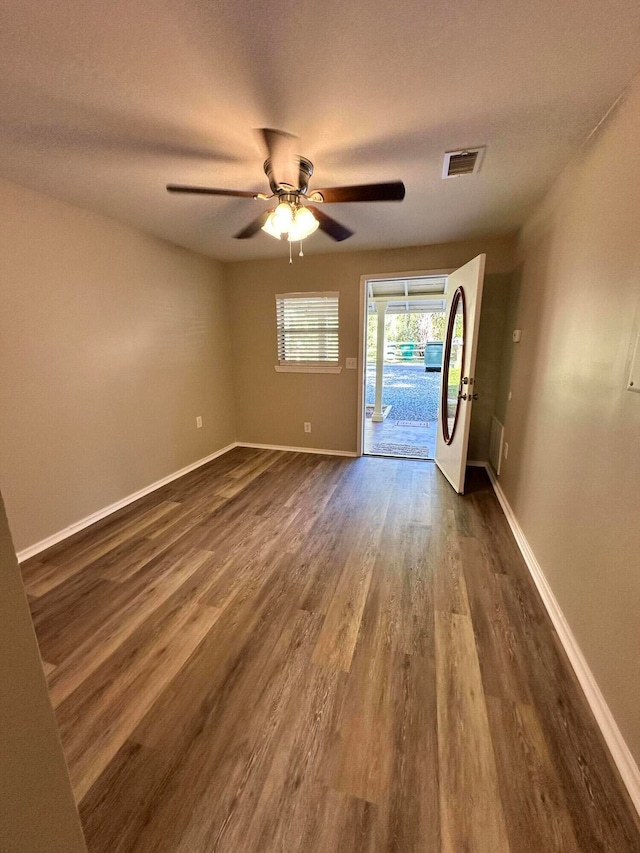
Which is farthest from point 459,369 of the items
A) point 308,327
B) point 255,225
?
point 255,225

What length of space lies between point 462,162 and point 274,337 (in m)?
2.63

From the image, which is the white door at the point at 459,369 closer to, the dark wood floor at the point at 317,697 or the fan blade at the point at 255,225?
the dark wood floor at the point at 317,697

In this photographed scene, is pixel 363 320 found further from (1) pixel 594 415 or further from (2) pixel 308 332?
(1) pixel 594 415

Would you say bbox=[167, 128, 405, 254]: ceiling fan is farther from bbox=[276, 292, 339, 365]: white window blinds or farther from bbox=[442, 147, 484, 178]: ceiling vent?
bbox=[276, 292, 339, 365]: white window blinds

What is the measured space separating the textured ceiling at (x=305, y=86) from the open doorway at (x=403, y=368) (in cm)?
190

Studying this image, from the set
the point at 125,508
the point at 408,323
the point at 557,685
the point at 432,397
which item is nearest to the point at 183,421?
Result: the point at 125,508

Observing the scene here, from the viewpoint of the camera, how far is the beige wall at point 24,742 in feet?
1.80

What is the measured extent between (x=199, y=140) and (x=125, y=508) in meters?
2.62

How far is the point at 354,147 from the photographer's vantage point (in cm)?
167

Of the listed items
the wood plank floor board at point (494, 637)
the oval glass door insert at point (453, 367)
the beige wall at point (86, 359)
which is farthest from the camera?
the oval glass door insert at point (453, 367)

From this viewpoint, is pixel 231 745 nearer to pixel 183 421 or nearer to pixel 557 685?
pixel 557 685

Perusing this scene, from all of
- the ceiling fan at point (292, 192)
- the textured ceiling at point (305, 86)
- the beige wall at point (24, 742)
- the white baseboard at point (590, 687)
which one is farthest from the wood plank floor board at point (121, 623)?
the textured ceiling at point (305, 86)

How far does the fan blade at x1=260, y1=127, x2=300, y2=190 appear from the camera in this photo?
4.47 feet

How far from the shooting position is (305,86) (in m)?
1.27
